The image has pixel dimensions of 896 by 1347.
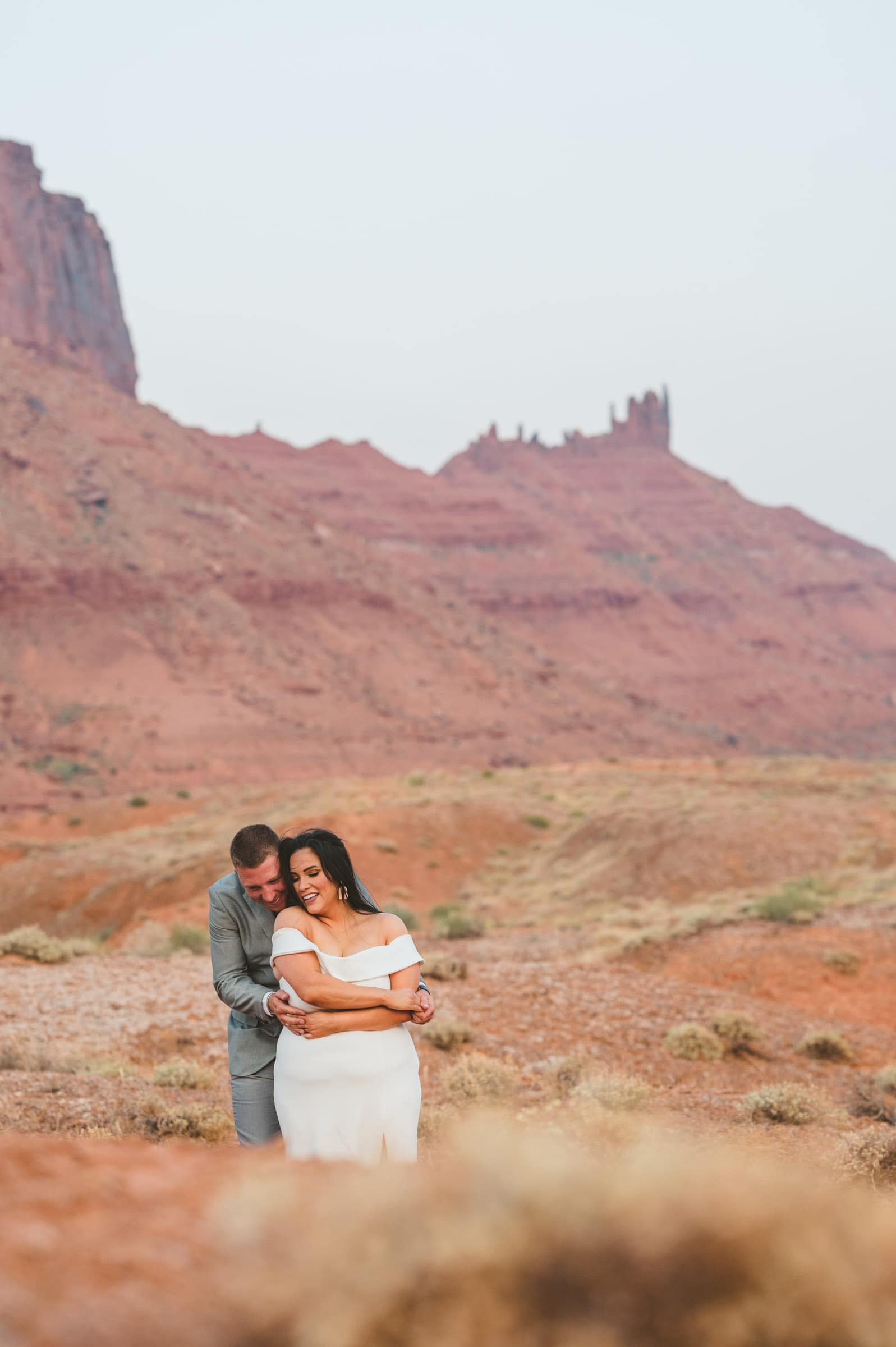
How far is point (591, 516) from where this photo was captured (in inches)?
4326

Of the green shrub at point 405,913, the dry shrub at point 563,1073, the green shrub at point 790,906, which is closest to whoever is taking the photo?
the dry shrub at point 563,1073

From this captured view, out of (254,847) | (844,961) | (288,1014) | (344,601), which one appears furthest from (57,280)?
(288,1014)

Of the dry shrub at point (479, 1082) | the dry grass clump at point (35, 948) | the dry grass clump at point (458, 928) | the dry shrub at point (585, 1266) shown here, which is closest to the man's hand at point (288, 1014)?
the dry shrub at point (585, 1266)

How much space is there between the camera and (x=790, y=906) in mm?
15258

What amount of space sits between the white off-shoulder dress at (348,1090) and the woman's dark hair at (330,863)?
0.80ft

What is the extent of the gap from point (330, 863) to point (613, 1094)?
409cm

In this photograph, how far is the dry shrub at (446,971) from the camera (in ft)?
37.6

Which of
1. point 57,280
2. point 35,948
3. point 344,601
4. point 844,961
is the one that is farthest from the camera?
point 57,280

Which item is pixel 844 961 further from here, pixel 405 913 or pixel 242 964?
pixel 242 964

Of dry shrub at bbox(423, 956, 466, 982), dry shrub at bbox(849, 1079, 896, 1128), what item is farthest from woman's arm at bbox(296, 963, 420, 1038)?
dry shrub at bbox(423, 956, 466, 982)

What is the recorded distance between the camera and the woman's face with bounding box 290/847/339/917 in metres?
3.76

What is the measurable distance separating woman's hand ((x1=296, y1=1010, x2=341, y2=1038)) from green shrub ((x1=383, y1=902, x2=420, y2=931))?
13779mm

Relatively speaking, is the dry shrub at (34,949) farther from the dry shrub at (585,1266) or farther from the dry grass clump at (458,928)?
the dry shrub at (585,1266)

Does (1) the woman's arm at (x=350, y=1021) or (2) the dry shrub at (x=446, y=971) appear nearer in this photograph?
(1) the woman's arm at (x=350, y=1021)
